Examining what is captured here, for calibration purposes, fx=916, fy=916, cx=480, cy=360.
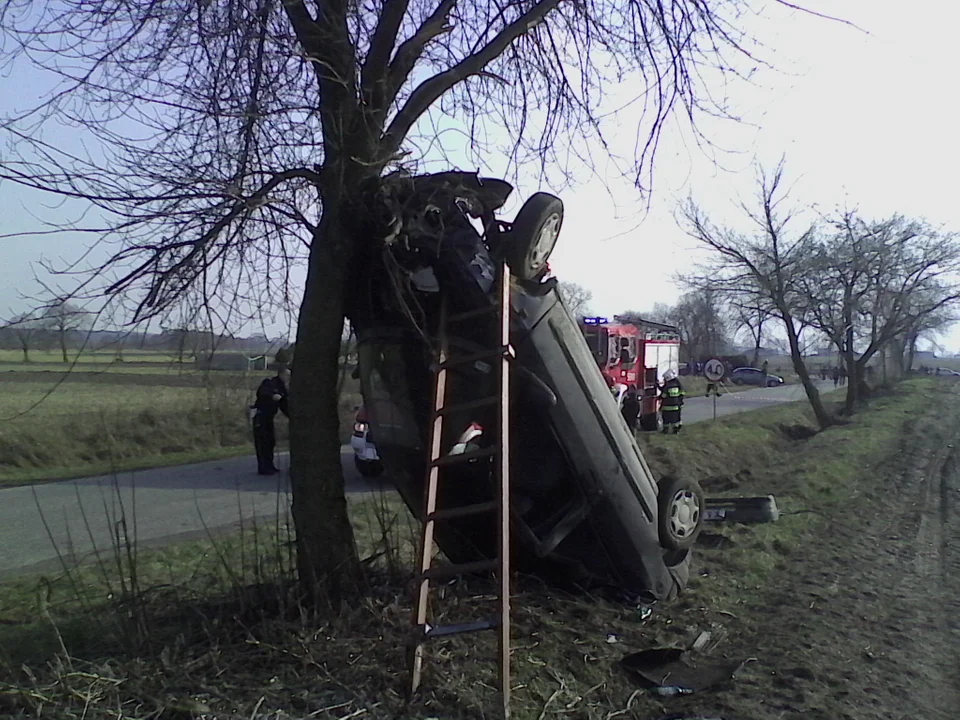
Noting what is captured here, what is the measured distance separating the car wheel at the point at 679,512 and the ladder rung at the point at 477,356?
6.21 ft

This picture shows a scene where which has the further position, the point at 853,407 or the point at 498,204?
the point at 853,407

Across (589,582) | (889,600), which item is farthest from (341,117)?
(889,600)

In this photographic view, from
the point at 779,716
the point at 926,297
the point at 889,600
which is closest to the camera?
the point at 779,716

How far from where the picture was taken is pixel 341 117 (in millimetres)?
5258

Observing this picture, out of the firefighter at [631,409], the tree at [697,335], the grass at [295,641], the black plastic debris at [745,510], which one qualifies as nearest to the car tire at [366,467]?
the black plastic debris at [745,510]

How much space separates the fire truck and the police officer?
854 centimetres

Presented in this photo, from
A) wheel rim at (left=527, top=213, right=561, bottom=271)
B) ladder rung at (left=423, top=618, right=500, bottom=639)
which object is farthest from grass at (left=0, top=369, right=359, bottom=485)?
ladder rung at (left=423, top=618, right=500, bottom=639)

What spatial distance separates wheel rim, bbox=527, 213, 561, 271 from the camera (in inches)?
208

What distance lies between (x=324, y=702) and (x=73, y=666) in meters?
1.23

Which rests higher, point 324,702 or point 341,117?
point 341,117

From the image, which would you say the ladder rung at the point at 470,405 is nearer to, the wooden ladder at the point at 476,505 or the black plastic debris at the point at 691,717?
the wooden ladder at the point at 476,505

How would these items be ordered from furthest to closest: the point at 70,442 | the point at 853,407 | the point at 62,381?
1. the point at 853,407
2. the point at 70,442
3. the point at 62,381

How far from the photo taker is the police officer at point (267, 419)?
14219 mm

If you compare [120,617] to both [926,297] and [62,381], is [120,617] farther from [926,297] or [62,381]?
[926,297]
